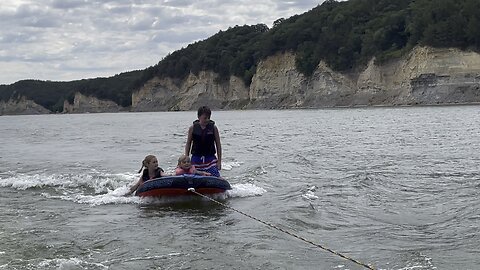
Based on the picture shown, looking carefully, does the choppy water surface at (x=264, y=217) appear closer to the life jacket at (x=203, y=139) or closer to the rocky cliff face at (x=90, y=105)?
the life jacket at (x=203, y=139)

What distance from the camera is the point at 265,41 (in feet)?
330

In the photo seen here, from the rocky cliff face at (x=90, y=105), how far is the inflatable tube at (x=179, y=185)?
15596cm

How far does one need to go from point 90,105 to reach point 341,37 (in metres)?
101

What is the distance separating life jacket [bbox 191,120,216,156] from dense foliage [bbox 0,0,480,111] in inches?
2343

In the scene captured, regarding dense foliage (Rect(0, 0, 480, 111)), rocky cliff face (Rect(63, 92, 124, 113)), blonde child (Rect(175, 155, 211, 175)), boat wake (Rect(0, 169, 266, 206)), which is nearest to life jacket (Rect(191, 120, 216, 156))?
blonde child (Rect(175, 155, 211, 175))

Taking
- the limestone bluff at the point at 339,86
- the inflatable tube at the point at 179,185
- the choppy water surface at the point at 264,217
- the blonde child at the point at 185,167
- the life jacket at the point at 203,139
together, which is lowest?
the choppy water surface at the point at 264,217

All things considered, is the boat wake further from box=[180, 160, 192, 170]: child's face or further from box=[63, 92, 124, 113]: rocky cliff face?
box=[63, 92, 124, 113]: rocky cliff face

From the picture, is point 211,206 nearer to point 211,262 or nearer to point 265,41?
point 211,262

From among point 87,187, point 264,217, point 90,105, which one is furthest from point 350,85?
point 90,105

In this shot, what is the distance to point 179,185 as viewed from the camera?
1236cm

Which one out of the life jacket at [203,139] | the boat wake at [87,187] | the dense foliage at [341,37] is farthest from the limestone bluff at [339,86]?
the life jacket at [203,139]

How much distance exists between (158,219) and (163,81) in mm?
120959

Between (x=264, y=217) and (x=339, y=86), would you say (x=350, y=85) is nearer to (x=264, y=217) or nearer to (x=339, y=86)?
(x=339, y=86)

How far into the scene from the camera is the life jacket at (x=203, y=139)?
12950 mm
